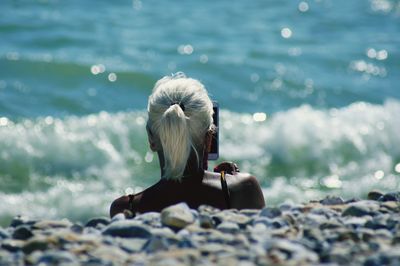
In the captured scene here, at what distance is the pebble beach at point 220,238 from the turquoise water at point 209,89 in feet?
16.5

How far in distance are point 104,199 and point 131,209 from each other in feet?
16.9

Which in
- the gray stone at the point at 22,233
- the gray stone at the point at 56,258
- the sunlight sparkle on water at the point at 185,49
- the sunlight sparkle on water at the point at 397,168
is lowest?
the sunlight sparkle on water at the point at 397,168

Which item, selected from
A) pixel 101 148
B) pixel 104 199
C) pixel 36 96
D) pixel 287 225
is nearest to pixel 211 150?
pixel 287 225

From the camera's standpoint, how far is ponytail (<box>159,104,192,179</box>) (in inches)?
166

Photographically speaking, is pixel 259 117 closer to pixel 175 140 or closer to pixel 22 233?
pixel 175 140

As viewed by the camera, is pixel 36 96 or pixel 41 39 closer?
pixel 36 96

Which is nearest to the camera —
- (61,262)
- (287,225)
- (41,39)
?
(61,262)

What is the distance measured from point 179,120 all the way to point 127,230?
2.07 feet

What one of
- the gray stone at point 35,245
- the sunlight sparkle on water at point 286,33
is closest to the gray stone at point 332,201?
the gray stone at point 35,245

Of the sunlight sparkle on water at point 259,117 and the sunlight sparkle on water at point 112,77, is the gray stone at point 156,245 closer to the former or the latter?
the sunlight sparkle on water at point 259,117

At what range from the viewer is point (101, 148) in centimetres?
1101

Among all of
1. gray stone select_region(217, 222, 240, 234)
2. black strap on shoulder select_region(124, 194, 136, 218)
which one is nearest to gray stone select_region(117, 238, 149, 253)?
gray stone select_region(217, 222, 240, 234)

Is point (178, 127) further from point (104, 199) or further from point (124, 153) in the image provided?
point (124, 153)

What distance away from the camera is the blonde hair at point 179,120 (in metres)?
4.24
